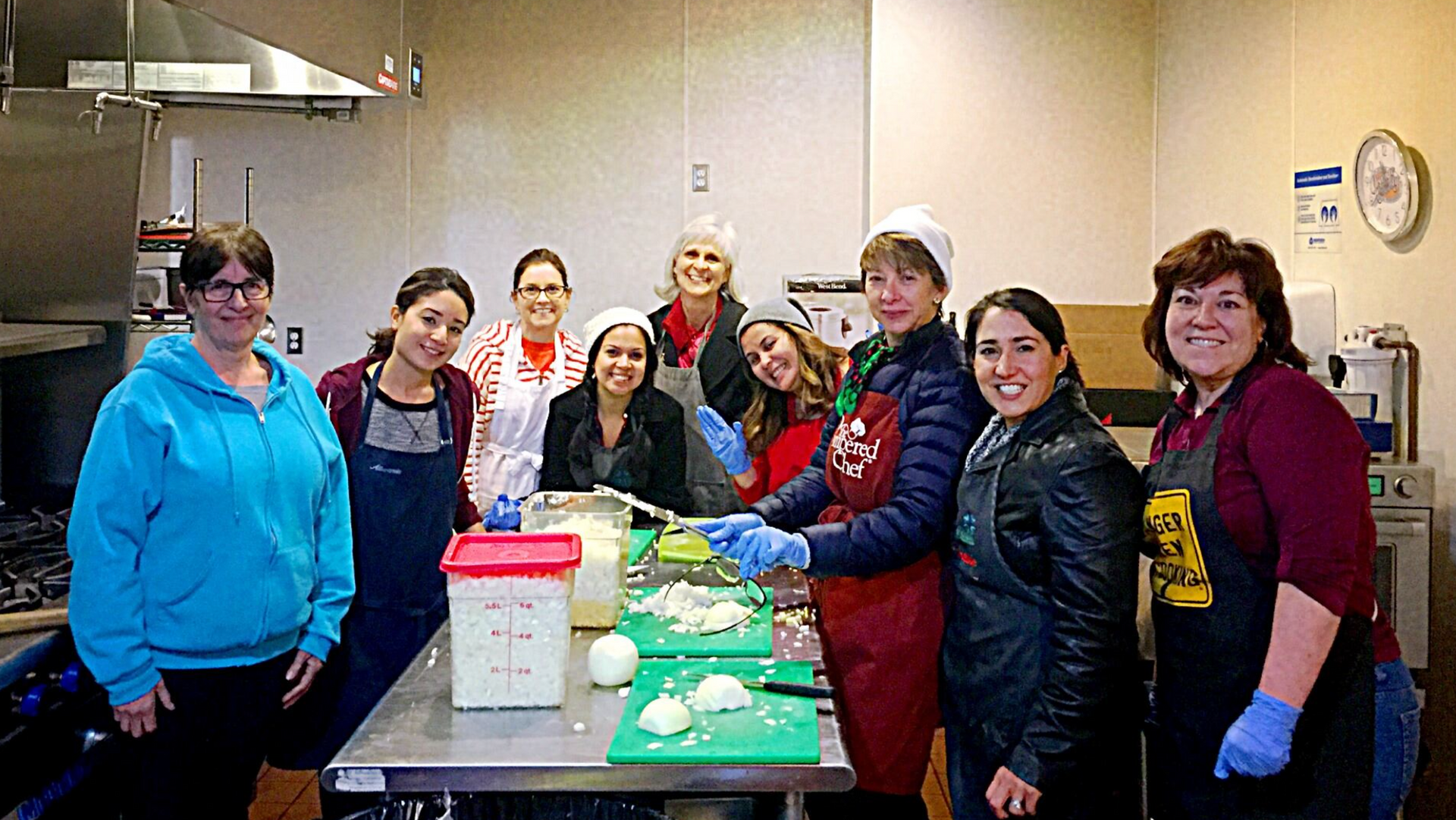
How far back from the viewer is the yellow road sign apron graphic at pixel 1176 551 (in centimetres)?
175

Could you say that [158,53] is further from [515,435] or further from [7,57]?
[515,435]

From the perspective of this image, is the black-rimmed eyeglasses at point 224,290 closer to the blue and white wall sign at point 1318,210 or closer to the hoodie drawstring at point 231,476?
the hoodie drawstring at point 231,476

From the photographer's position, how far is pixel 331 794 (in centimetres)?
222

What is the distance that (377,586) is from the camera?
2.45m

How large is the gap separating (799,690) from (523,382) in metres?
2.16

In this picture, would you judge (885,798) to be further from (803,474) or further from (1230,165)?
(1230,165)

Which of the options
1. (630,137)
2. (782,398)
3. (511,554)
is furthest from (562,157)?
(511,554)

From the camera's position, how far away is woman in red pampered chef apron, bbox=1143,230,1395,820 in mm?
1633

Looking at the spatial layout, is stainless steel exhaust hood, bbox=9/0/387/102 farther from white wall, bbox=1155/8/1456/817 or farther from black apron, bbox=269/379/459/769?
white wall, bbox=1155/8/1456/817

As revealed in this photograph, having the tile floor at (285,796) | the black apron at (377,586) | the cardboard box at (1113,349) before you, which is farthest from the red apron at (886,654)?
the cardboard box at (1113,349)

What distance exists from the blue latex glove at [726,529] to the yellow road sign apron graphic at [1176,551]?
68cm

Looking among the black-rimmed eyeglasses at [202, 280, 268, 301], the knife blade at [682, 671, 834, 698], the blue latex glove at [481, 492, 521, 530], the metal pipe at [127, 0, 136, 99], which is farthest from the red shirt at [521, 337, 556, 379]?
the knife blade at [682, 671, 834, 698]

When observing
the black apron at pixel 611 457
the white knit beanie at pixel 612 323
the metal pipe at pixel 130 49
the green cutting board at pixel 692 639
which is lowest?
the green cutting board at pixel 692 639

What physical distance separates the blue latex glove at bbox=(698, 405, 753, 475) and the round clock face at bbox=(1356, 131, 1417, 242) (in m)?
1.81
